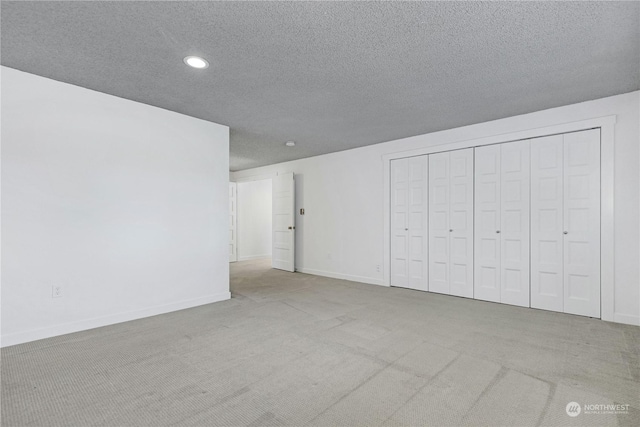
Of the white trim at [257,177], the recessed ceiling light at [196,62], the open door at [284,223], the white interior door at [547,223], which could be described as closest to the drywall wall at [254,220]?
the white trim at [257,177]

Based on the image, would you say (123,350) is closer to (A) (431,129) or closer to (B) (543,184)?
(A) (431,129)

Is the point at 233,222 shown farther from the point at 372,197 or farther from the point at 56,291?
the point at 56,291

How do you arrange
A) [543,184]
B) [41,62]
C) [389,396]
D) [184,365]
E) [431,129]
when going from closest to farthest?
[389,396] < [184,365] < [41,62] < [543,184] < [431,129]

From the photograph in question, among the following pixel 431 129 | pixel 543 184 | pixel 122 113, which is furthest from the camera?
pixel 431 129

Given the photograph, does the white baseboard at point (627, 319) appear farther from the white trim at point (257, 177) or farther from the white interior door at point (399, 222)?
the white trim at point (257, 177)

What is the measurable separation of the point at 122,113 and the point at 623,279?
19.4 feet

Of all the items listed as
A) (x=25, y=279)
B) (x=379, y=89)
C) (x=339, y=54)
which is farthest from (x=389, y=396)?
(x=25, y=279)

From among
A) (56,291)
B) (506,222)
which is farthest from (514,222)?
(56,291)

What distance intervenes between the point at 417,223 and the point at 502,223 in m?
1.23

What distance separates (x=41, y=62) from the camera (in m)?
2.69

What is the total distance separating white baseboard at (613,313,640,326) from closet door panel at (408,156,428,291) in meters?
2.21

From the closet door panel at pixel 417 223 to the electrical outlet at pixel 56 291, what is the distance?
4.60 m

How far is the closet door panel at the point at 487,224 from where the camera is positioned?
4.28 m

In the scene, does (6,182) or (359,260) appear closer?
(6,182)
